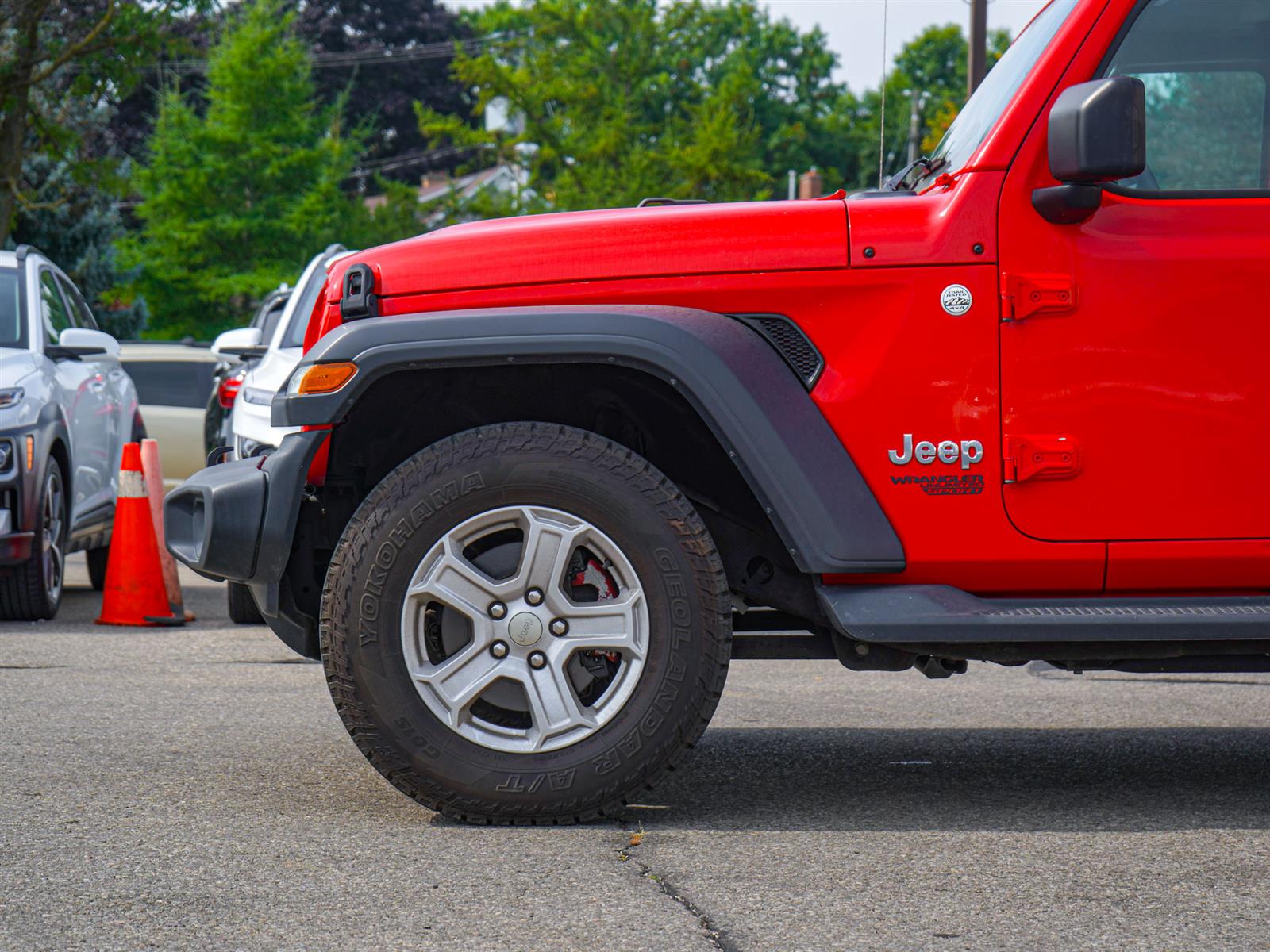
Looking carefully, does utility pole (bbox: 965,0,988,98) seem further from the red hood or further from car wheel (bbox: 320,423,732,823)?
car wheel (bbox: 320,423,732,823)

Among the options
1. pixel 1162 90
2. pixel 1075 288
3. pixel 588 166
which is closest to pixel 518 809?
pixel 1075 288

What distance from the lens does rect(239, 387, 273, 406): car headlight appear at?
7848 millimetres

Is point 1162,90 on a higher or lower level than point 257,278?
higher

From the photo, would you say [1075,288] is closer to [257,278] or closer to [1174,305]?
[1174,305]

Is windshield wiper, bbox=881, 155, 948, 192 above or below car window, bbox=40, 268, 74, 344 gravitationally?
above

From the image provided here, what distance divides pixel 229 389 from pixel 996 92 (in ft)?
21.5

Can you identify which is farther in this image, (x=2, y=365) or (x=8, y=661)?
(x=2, y=365)

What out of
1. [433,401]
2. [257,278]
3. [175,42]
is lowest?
[257,278]

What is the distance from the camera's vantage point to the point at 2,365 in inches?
324

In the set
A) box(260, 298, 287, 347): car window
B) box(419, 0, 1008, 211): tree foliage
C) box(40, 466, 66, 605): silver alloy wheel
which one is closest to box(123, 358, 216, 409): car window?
box(260, 298, 287, 347): car window

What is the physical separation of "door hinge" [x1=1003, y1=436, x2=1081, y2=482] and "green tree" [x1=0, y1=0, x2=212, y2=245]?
15874 mm

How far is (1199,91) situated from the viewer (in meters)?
4.12

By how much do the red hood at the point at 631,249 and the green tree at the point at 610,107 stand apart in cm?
3500

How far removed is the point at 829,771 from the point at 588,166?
38289 millimetres
